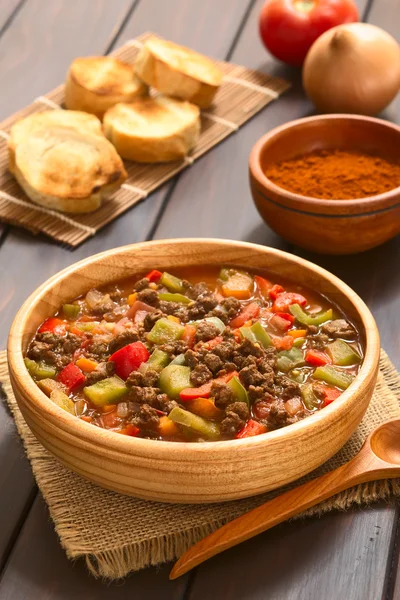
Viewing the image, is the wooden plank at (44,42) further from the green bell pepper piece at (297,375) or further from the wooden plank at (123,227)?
the green bell pepper piece at (297,375)

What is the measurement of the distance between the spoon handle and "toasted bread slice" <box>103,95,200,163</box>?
156 centimetres

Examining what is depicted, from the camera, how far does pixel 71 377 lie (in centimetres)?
196

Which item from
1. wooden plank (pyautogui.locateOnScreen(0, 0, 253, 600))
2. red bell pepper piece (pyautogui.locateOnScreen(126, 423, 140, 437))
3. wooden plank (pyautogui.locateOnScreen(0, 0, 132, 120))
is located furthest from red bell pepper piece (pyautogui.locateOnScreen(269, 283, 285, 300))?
wooden plank (pyautogui.locateOnScreen(0, 0, 132, 120))

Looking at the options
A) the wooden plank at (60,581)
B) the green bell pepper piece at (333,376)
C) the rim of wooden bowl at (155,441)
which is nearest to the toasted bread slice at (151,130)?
the rim of wooden bowl at (155,441)

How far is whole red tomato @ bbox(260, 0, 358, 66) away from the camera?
139 inches

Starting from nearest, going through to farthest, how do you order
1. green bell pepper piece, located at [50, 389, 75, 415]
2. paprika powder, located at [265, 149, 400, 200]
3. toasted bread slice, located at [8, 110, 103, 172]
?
green bell pepper piece, located at [50, 389, 75, 415] < paprika powder, located at [265, 149, 400, 200] < toasted bread slice, located at [8, 110, 103, 172]

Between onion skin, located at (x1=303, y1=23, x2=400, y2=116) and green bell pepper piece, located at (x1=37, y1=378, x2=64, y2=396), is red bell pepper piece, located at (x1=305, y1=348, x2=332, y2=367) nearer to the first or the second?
green bell pepper piece, located at (x1=37, y1=378, x2=64, y2=396)

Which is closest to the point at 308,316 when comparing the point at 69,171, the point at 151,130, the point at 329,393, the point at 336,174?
Answer: the point at 329,393

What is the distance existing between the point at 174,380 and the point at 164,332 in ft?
0.62

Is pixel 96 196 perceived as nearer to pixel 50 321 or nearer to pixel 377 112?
pixel 50 321

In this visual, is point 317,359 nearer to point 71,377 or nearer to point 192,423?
point 192,423

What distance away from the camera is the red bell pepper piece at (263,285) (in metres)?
2.25

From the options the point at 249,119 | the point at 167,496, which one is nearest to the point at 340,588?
the point at 167,496

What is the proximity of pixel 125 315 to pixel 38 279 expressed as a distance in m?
0.59
